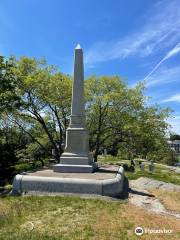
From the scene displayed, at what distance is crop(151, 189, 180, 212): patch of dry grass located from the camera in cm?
1079

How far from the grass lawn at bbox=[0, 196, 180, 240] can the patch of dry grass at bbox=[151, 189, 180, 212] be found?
5.88 ft

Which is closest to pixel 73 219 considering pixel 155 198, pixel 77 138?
pixel 155 198

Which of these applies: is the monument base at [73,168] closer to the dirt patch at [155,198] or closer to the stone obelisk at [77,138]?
the stone obelisk at [77,138]

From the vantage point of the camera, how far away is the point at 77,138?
49.8 feet

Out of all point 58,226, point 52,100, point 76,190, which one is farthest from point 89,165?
point 52,100

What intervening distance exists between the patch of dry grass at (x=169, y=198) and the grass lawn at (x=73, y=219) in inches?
70.5

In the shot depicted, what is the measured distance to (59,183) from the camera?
11.1 metres

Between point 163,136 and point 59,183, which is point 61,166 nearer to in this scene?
point 59,183

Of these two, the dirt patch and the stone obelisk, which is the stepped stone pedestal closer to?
the stone obelisk

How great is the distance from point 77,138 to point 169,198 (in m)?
5.45

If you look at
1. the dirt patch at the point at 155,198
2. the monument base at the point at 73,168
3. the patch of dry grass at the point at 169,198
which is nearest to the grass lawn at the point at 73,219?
the dirt patch at the point at 155,198

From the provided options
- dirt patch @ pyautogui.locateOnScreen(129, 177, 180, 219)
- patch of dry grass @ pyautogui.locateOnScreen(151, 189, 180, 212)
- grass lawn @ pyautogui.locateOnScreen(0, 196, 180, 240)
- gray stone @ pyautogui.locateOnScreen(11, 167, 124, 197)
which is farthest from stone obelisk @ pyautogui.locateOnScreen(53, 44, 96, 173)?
grass lawn @ pyautogui.locateOnScreen(0, 196, 180, 240)

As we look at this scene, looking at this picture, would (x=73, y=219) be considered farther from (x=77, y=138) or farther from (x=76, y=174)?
(x=77, y=138)

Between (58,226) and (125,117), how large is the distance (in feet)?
51.8
